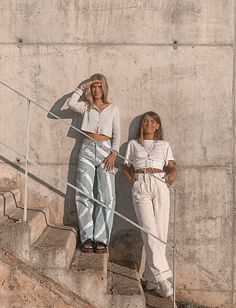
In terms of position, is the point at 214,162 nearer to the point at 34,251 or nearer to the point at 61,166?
the point at 61,166

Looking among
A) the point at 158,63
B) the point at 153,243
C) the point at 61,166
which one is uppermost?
the point at 158,63

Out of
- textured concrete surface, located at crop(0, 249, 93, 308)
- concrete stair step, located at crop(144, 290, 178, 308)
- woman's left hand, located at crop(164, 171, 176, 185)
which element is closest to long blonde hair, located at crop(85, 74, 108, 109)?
woman's left hand, located at crop(164, 171, 176, 185)

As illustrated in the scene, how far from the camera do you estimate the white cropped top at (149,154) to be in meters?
4.92

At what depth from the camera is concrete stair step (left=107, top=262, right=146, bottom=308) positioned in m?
4.02

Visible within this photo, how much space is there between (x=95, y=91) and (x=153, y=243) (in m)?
1.70

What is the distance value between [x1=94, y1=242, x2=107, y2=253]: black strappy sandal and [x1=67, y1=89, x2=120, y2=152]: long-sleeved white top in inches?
39.5

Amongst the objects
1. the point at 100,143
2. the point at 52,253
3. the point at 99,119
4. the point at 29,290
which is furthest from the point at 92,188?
the point at 29,290

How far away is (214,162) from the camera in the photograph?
518cm

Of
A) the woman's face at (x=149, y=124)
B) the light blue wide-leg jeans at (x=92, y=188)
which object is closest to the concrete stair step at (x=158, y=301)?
the light blue wide-leg jeans at (x=92, y=188)

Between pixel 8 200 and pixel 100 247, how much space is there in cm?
101

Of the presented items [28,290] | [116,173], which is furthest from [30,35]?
[28,290]

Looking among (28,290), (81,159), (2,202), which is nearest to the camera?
(28,290)

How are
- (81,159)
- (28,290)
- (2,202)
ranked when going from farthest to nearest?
(81,159) < (2,202) < (28,290)

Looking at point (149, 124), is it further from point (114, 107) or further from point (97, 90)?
point (97, 90)
